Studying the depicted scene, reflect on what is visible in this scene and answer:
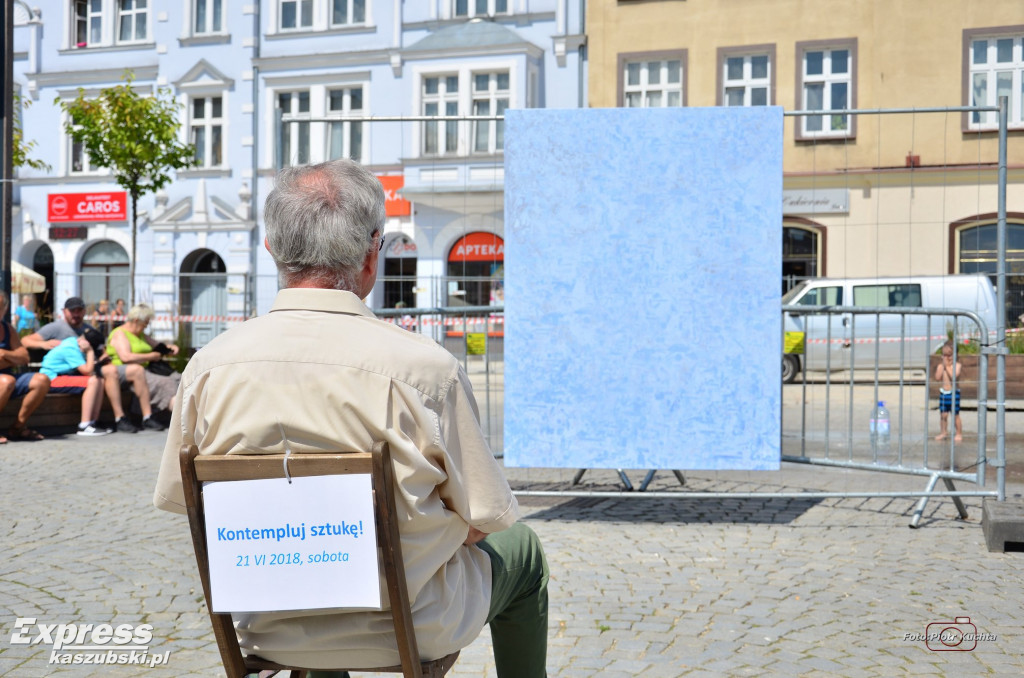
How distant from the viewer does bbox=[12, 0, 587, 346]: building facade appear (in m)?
25.7

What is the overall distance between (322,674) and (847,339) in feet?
21.0

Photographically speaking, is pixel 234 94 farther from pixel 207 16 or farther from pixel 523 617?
pixel 523 617

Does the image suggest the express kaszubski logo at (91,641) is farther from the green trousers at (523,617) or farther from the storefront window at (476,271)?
the storefront window at (476,271)

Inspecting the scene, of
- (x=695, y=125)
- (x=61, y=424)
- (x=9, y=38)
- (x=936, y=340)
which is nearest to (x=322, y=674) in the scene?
(x=695, y=125)

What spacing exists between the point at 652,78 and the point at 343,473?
23.5 meters

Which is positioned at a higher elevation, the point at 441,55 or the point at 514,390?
the point at 441,55

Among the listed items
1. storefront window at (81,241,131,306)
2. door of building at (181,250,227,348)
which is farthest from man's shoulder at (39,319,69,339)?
storefront window at (81,241,131,306)

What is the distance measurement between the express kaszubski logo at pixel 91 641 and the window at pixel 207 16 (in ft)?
89.3

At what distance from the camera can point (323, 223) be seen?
241cm

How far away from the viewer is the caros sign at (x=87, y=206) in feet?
97.9

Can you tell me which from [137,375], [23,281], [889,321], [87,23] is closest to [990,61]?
[889,321]

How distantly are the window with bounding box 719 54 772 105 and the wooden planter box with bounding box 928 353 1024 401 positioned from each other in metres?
11.4

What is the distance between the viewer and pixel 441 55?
26.3 m

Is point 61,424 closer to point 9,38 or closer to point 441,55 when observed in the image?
point 9,38
